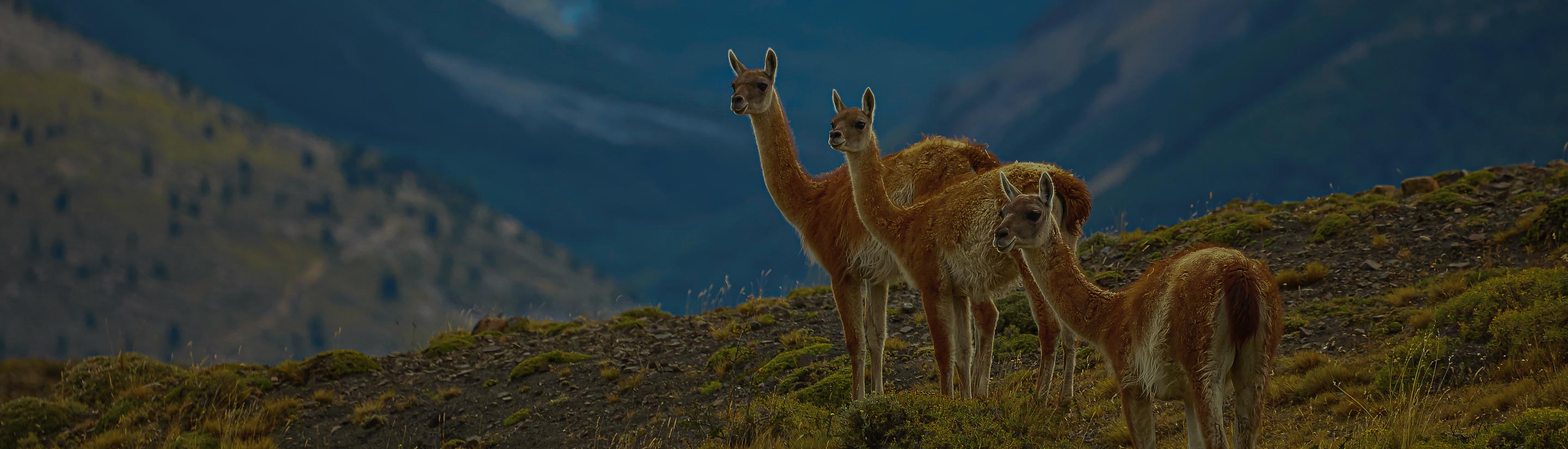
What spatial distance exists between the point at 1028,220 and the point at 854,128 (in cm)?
259

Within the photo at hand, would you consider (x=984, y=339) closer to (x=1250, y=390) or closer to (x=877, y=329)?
(x=877, y=329)

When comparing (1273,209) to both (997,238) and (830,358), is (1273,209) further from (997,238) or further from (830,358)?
(997,238)

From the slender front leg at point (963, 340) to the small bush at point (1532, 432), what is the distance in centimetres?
356

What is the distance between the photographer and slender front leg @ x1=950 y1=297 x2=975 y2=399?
26.2 feet

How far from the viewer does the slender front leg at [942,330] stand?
7812 millimetres

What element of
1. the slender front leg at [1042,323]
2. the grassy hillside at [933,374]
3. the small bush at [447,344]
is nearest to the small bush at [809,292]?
the grassy hillside at [933,374]

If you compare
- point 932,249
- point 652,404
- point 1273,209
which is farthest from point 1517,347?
point 1273,209

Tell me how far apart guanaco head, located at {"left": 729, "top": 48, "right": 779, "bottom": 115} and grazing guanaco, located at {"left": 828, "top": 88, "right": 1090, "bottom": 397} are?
1.31 m

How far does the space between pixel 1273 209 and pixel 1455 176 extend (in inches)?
125

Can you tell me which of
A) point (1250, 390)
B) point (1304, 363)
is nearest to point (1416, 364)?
point (1304, 363)

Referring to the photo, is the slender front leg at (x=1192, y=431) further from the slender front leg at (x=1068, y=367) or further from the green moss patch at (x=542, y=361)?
the green moss patch at (x=542, y=361)

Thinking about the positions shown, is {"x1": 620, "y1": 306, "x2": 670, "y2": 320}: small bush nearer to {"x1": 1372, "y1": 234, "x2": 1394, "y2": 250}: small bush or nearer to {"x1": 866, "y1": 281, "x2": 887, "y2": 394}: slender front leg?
{"x1": 866, "y1": 281, "x2": 887, "y2": 394}: slender front leg

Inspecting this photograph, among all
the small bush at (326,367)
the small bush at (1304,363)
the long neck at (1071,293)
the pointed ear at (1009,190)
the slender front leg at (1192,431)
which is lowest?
the slender front leg at (1192,431)

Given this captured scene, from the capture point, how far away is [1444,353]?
852cm
